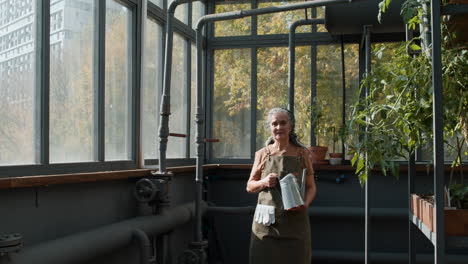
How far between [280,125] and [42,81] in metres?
1.33

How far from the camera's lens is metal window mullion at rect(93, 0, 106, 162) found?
4145mm

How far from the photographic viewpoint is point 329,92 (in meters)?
6.36

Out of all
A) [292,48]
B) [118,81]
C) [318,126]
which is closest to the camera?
[118,81]

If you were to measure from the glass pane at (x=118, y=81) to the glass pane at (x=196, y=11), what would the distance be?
1.57 metres

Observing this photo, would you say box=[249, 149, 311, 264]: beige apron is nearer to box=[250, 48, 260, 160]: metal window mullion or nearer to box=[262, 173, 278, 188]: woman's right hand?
box=[262, 173, 278, 188]: woman's right hand

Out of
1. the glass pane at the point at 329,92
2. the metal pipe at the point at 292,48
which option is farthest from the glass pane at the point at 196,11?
the glass pane at the point at 329,92

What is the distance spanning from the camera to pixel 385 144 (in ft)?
9.71

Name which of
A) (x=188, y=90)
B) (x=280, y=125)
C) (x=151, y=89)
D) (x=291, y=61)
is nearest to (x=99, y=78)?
(x=151, y=89)

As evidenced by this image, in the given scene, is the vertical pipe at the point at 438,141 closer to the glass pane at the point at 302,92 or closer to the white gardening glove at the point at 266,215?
the white gardening glove at the point at 266,215

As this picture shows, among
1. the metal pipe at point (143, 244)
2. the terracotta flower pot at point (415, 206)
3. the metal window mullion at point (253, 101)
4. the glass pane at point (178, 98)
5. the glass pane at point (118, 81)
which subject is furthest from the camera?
the metal window mullion at point (253, 101)

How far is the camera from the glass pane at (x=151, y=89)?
494 centimetres

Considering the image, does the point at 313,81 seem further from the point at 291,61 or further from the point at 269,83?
the point at 291,61

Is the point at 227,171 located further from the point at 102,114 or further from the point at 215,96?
the point at 102,114

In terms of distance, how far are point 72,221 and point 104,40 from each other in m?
1.25
